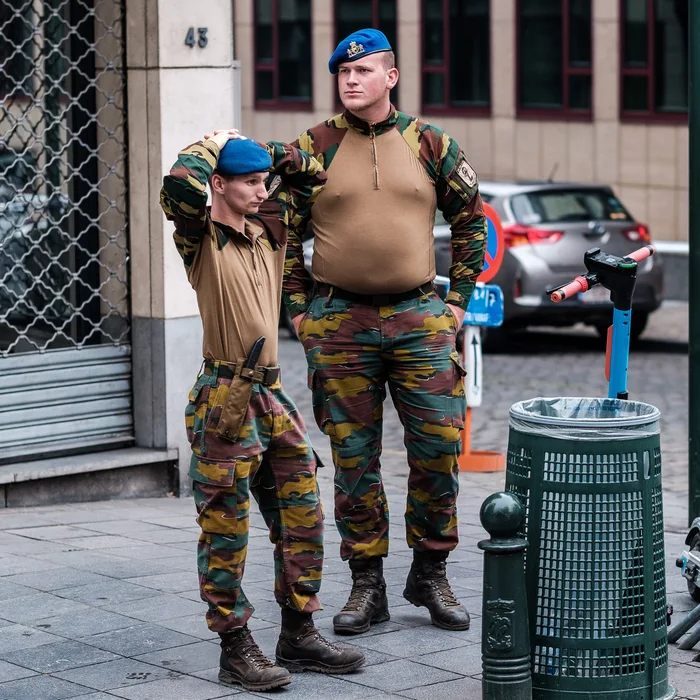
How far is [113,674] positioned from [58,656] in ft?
0.95

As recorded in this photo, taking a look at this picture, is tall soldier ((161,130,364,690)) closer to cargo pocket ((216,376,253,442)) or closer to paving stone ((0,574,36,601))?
cargo pocket ((216,376,253,442))

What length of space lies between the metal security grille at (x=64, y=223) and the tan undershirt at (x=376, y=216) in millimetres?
2746

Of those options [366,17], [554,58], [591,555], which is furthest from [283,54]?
[591,555]

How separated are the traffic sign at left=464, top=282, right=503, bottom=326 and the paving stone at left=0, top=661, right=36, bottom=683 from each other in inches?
197

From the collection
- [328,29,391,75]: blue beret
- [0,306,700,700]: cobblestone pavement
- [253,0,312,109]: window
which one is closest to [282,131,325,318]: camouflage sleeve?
[328,29,391,75]: blue beret

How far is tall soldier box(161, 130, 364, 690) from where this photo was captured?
5297 mm

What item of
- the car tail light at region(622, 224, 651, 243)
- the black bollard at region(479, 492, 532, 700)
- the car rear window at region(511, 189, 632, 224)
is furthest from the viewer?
the car tail light at region(622, 224, 651, 243)

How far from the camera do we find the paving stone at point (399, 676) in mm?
5430

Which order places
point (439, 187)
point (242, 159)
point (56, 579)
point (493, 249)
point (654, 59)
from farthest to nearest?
1. point (654, 59)
2. point (493, 249)
3. point (56, 579)
4. point (439, 187)
5. point (242, 159)

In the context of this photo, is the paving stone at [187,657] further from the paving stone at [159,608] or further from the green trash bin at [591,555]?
the green trash bin at [591,555]

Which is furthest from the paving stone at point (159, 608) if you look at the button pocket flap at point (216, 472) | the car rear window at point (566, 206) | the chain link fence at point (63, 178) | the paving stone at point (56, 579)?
the car rear window at point (566, 206)

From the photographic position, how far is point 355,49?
19.6 feet

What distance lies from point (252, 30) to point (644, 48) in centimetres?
769

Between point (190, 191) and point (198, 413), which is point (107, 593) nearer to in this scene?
point (198, 413)
